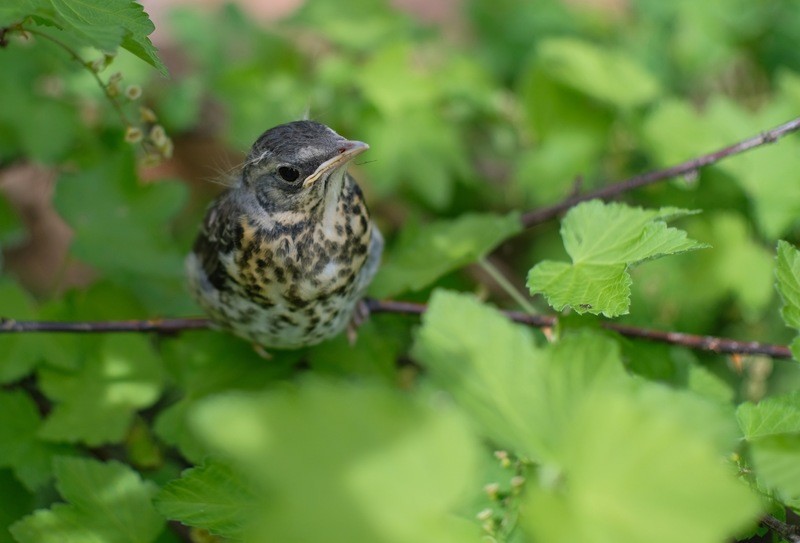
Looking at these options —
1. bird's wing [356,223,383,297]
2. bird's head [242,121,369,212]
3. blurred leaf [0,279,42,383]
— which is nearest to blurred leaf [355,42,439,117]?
bird's wing [356,223,383,297]

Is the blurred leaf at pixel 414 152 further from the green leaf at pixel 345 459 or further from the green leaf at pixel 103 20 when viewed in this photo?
the green leaf at pixel 345 459

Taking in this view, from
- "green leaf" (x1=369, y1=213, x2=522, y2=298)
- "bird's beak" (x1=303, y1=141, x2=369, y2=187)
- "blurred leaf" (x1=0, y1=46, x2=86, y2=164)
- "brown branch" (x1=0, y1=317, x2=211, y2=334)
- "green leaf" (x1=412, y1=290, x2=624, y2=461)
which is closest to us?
"green leaf" (x1=412, y1=290, x2=624, y2=461)

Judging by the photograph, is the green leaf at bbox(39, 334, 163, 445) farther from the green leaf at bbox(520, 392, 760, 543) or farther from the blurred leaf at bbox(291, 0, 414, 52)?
the blurred leaf at bbox(291, 0, 414, 52)

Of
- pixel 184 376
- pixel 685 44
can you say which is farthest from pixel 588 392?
pixel 685 44

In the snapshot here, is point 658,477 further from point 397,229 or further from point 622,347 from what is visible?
point 397,229

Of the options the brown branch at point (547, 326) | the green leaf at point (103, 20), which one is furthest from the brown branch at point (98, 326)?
the green leaf at point (103, 20)

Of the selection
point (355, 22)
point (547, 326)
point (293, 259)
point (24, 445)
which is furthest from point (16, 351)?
point (355, 22)
